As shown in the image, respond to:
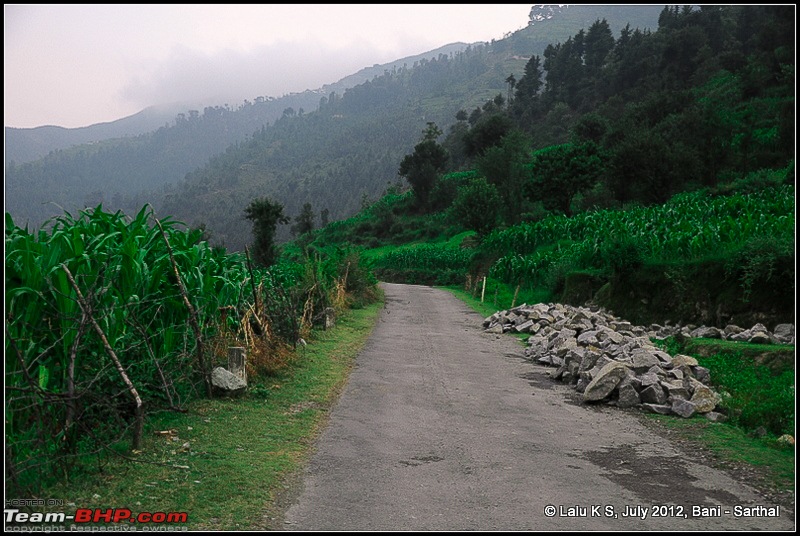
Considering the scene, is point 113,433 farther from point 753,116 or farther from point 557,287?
point 753,116

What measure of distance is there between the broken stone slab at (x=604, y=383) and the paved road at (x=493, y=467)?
29 centimetres

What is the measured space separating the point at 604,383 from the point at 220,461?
19.6ft

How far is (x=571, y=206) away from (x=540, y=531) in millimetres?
49982

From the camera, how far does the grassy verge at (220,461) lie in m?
4.68

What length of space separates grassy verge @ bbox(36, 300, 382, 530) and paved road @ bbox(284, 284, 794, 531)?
0.32 m

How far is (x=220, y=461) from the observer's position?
5.85 metres

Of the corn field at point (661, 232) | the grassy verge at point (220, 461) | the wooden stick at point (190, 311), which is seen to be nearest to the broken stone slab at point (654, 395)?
the grassy verge at point (220, 461)

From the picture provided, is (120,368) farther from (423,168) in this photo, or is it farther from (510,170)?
(423,168)

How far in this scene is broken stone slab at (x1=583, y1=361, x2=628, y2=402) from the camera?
920 centimetres

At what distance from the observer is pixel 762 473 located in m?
6.05

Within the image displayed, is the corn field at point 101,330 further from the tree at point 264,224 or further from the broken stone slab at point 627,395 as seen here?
the tree at point 264,224

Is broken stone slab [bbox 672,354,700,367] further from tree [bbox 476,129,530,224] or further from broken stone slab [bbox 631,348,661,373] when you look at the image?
tree [bbox 476,129,530,224]

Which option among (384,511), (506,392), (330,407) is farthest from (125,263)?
(506,392)

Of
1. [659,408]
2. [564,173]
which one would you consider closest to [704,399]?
[659,408]
